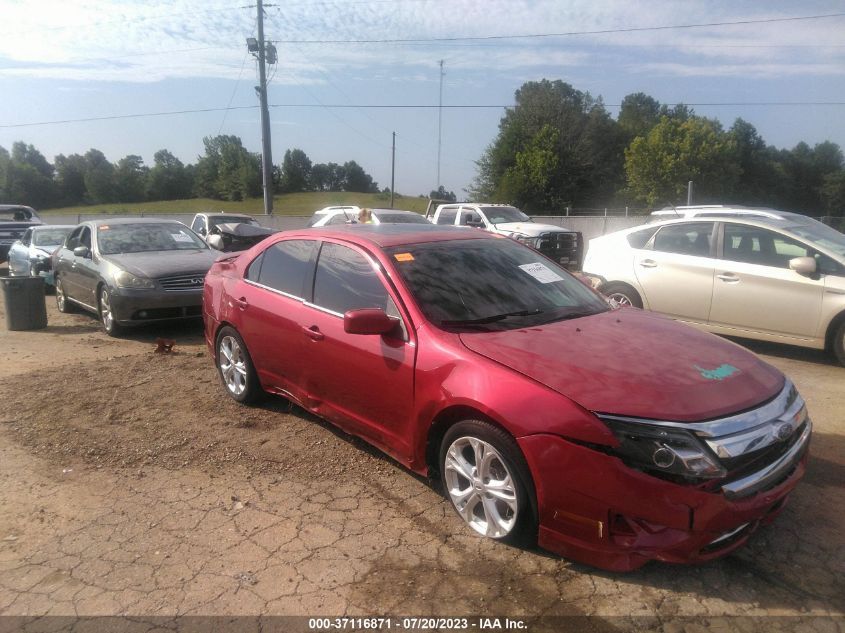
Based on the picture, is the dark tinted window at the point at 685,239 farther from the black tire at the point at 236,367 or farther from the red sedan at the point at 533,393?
the black tire at the point at 236,367

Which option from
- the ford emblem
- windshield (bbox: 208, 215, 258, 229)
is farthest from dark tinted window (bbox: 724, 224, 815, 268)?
windshield (bbox: 208, 215, 258, 229)

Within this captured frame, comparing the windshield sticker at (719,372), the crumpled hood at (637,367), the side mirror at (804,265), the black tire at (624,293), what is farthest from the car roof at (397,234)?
the black tire at (624,293)

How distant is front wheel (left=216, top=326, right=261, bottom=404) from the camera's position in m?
5.29

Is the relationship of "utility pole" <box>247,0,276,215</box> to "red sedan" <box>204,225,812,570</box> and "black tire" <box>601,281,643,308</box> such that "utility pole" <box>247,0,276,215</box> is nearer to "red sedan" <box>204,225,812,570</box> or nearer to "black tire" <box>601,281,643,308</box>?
"black tire" <box>601,281,643,308</box>

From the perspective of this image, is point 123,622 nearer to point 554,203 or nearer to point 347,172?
point 554,203

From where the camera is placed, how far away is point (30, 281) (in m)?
9.24

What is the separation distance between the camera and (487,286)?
4.10m

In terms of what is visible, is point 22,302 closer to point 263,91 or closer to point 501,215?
point 501,215

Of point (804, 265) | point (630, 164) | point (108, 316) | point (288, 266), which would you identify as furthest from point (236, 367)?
point (630, 164)

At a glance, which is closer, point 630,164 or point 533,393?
point 533,393

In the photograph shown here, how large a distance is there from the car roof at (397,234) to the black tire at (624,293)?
389 cm

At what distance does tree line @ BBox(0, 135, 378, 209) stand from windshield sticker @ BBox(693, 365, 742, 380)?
74.3 meters

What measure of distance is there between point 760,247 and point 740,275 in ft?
1.31

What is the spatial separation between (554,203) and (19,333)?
51013 millimetres
